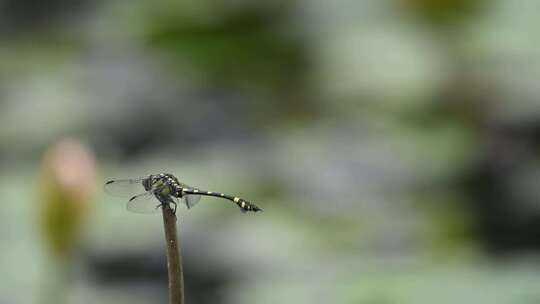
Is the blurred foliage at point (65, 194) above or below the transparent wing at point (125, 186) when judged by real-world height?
above

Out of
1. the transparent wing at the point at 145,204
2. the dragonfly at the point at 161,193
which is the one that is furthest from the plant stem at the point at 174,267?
the transparent wing at the point at 145,204

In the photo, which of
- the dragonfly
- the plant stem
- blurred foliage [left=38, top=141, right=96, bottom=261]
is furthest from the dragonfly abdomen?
blurred foliage [left=38, top=141, right=96, bottom=261]

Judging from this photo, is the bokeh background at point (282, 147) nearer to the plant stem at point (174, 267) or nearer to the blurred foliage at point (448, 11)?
the blurred foliage at point (448, 11)

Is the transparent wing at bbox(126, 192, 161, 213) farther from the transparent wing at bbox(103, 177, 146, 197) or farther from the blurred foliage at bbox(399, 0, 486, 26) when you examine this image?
the blurred foliage at bbox(399, 0, 486, 26)

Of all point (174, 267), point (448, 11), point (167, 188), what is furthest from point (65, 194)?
point (448, 11)

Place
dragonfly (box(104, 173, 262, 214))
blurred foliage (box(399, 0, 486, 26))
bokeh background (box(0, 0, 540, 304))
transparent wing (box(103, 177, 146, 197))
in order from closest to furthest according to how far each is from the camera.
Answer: dragonfly (box(104, 173, 262, 214)) < transparent wing (box(103, 177, 146, 197)) < bokeh background (box(0, 0, 540, 304)) < blurred foliage (box(399, 0, 486, 26))

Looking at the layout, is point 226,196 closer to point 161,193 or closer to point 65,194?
point 161,193

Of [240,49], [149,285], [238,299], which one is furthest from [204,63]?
[238,299]

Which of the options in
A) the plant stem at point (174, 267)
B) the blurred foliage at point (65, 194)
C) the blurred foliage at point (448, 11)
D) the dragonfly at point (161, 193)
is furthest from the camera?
the blurred foliage at point (448, 11)

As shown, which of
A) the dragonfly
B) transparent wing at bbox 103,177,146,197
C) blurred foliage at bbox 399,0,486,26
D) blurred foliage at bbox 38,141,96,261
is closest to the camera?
the dragonfly
